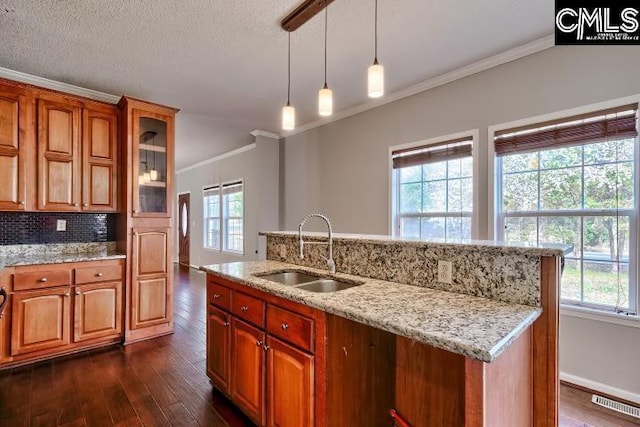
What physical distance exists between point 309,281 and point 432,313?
1.06m

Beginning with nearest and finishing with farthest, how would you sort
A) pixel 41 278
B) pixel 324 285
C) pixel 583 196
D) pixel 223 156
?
pixel 324 285 → pixel 583 196 → pixel 41 278 → pixel 223 156

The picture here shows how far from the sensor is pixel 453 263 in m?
1.60

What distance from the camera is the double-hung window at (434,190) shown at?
3.10m

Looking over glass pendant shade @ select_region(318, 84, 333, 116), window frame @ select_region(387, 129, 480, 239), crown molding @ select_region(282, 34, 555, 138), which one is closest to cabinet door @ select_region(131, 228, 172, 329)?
glass pendant shade @ select_region(318, 84, 333, 116)


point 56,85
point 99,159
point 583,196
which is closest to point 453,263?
point 583,196

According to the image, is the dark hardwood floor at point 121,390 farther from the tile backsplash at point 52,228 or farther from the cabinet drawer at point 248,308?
the tile backsplash at point 52,228

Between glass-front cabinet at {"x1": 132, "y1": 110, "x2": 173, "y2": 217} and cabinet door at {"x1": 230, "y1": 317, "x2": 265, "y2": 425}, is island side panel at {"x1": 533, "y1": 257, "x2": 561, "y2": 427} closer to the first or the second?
cabinet door at {"x1": 230, "y1": 317, "x2": 265, "y2": 425}

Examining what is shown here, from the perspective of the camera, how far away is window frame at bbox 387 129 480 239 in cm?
297

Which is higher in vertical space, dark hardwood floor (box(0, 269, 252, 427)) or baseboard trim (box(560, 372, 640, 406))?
baseboard trim (box(560, 372, 640, 406))

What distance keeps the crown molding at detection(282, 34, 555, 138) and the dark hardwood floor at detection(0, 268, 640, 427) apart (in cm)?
266

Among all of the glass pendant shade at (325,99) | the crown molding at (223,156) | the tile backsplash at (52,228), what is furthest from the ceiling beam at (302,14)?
the crown molding at (223,156)

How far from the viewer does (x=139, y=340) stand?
327cm

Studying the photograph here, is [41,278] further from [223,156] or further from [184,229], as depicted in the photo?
[184,229]

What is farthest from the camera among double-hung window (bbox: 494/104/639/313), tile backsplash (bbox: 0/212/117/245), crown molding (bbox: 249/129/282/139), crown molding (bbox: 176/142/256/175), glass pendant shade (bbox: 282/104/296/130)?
crown molding (bbox: 176/142/256/175)
